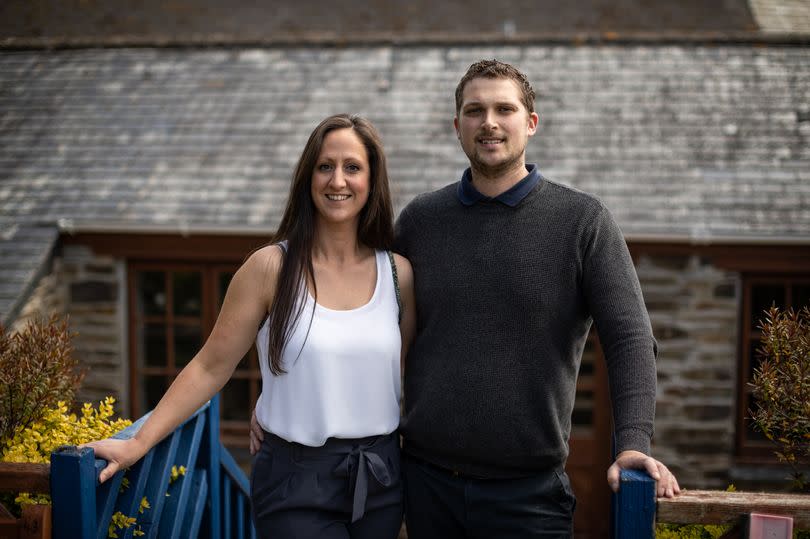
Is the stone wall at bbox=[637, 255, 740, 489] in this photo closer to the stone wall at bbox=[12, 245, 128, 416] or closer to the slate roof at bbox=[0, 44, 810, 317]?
the slate roof at bbox=[0, 44, 810, 317]

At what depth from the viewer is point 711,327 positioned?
17.7 ft

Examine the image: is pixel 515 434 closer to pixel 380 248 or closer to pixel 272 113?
pixel 380 248

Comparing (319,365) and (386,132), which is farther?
(386,132)

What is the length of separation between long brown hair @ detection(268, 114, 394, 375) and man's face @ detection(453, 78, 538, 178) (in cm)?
32

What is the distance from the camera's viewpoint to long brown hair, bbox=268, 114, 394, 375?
2.13m

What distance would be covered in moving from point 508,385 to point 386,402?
39 cm

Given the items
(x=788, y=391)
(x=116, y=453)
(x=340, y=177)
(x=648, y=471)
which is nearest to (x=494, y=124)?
(x=340, y=177)

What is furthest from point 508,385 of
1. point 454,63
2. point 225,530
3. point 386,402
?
point 454,63

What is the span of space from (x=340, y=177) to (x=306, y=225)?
0.20m

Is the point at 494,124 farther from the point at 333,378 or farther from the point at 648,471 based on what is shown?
the point at 648,471

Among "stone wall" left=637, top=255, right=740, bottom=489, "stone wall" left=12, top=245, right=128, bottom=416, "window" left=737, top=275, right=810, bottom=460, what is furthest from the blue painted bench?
"window" left=737, top=275, right=810, bottom=460

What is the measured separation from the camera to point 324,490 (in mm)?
2115

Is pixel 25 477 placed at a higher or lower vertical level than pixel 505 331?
lower

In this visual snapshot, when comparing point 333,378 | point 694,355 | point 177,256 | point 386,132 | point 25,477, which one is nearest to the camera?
point 25,477
